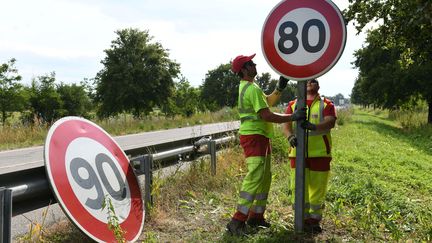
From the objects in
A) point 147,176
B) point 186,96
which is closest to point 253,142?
point 147,176

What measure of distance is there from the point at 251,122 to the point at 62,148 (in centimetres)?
182

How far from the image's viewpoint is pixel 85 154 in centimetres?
355

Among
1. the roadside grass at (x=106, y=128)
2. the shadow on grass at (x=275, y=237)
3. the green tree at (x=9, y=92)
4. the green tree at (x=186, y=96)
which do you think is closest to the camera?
the shadow on grass at (x=275, y=237)

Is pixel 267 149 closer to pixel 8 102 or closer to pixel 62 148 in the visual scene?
pixel 62 148

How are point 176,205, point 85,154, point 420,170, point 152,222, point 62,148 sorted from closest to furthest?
point 62,148
point 85,154
point 152,222
point 176,205
point 420,170

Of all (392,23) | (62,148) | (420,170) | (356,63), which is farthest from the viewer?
(356,63)

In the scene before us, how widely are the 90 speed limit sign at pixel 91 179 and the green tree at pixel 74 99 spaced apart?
136 feet

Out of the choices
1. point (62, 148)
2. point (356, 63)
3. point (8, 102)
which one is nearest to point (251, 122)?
point (62, 148)

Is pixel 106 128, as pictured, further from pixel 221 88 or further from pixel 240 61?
pixel 221 88

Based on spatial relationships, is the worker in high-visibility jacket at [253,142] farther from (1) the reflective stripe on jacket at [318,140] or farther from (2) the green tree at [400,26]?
(2) the green tree at [400,26]

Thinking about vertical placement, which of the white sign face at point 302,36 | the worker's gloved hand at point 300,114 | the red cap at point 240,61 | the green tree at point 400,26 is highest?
the green tree at point 400,26

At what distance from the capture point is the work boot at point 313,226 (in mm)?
4168

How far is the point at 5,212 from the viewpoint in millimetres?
2555

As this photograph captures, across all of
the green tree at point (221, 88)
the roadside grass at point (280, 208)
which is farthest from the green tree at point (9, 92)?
the green tree at point (221, 88)
